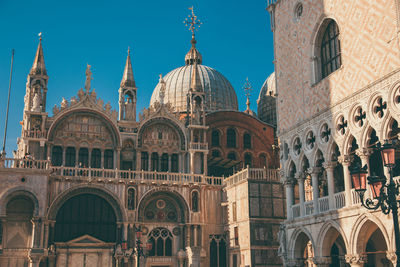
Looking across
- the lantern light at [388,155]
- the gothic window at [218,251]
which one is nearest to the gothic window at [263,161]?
the gothic window at [218,251]

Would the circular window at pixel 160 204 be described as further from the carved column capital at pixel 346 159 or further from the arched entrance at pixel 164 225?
the carved column capital at pixel 346 159

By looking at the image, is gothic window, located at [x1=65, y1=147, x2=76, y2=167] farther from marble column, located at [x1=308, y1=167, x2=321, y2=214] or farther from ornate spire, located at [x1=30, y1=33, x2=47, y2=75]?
marble column, located at [x1=308, y1=167, x2=321, y2=214]

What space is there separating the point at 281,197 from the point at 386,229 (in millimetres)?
12412

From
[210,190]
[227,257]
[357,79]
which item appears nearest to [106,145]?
[210,190]

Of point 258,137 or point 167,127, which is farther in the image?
point 258,137

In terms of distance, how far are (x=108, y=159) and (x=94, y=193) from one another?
3.45 meters

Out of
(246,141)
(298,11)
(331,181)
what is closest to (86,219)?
(246,141)

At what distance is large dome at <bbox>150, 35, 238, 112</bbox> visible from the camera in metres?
47.1

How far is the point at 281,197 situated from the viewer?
1207 inches

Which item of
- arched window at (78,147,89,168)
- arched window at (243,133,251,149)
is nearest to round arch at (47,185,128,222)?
arched window at (78,147,89,168)

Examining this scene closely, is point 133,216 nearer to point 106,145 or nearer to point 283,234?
point 106,145

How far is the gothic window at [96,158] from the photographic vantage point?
33562 mm

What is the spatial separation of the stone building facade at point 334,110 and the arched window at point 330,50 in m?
0.05

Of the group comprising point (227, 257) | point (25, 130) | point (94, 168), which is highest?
point (25, 130)
